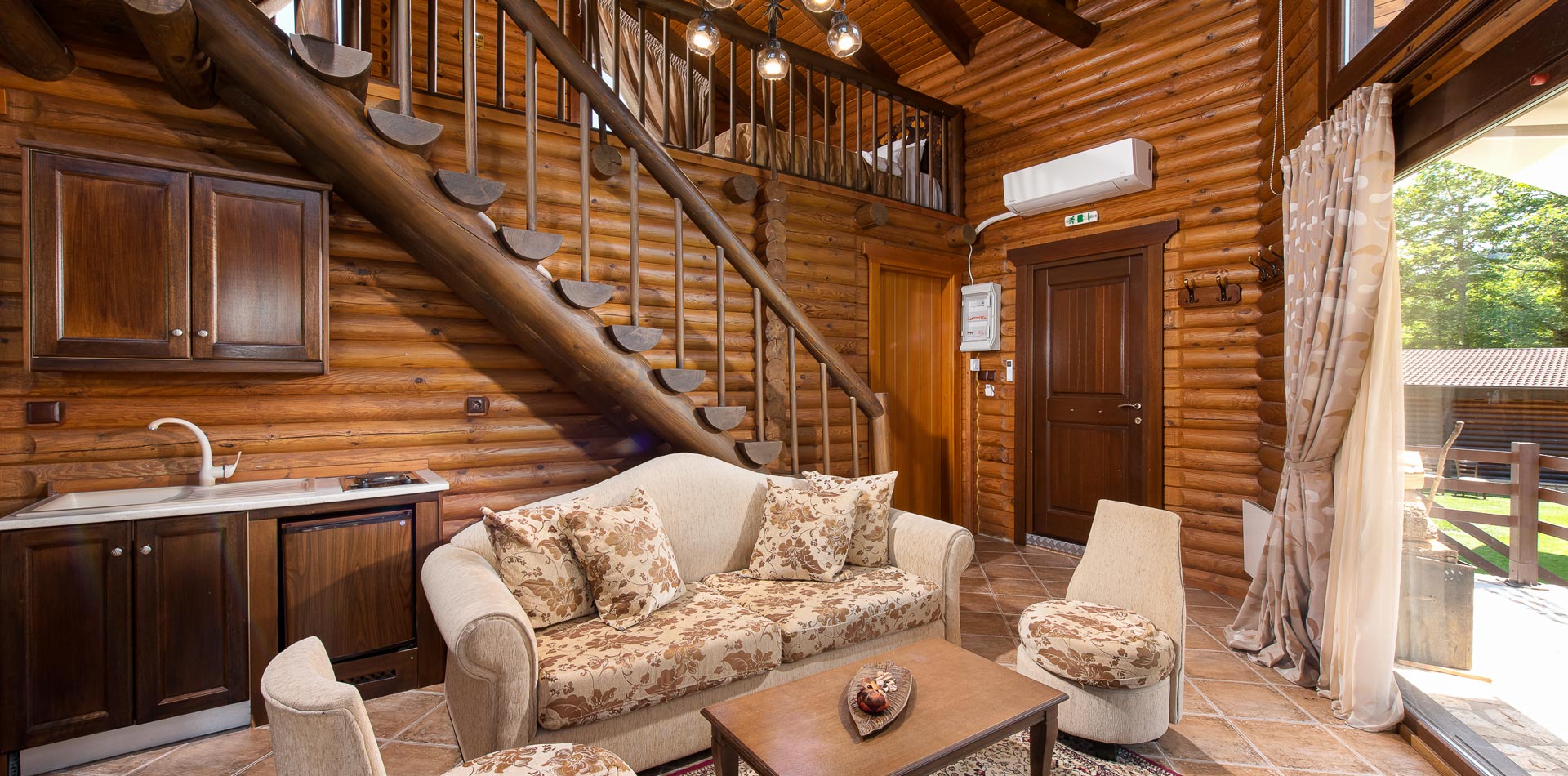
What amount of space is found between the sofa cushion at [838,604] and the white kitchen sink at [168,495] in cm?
170

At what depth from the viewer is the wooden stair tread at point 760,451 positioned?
138 inches

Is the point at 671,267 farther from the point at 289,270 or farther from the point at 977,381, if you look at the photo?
the point at 977,381

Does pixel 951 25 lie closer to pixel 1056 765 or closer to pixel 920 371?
pixel 920 371

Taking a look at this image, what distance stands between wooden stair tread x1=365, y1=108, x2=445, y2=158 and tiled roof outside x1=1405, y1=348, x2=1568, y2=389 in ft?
11.3

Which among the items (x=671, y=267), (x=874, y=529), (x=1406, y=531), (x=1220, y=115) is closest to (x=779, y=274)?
(x=671, y=267)

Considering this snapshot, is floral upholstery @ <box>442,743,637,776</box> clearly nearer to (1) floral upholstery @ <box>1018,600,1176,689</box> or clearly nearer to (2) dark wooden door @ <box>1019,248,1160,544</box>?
(1) floral upholstery @ <box>1018,600,1176,689</box>

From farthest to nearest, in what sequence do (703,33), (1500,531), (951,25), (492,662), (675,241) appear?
(951,25), (675,241), (703,33), (1500,531), (492,662)

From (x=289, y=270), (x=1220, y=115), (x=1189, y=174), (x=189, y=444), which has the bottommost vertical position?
(x=189, y=444)

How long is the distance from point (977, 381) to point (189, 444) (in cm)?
480

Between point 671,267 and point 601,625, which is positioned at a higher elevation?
point 671,267

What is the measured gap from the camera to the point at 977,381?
215 inches

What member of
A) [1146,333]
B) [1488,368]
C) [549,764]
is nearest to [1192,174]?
[1146,333]

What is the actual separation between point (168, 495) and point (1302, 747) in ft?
13.7

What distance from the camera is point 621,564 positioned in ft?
8.05
